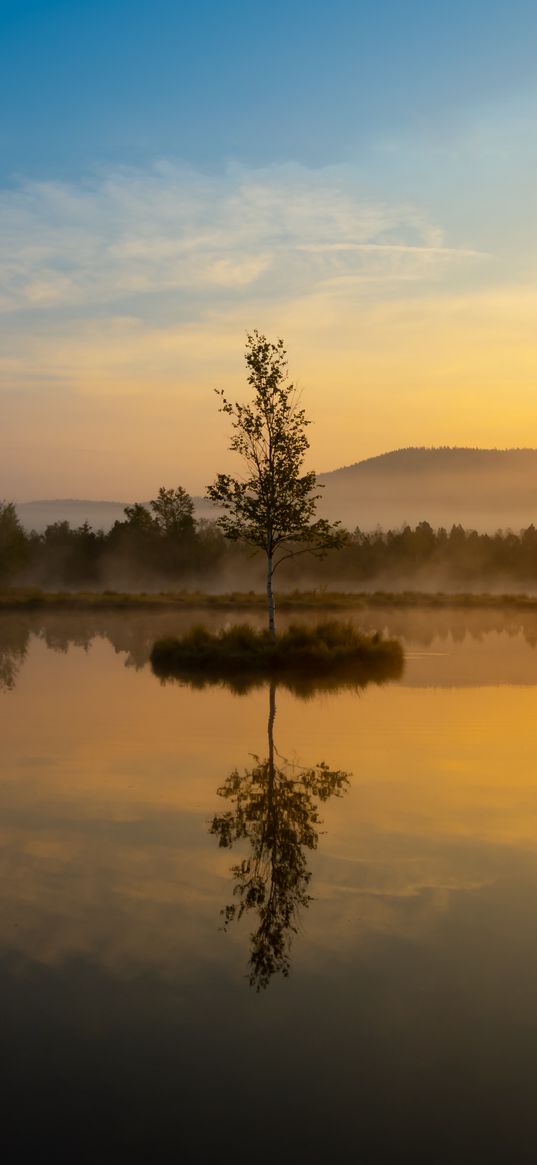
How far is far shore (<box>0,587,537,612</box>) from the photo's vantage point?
2655 inches

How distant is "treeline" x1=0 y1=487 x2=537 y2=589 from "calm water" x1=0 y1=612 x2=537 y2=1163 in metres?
78.3

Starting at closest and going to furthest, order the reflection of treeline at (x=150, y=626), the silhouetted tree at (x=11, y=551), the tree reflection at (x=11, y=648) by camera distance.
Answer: the tree reflection at (x=11, y=648) → the reflection of treeline at (x=150, y=626) → the silhouetted tree at (x=11, y=551)

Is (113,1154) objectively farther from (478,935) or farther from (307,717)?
(307,717)

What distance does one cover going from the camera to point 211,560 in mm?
105438

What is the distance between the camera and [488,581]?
11469 centimetres

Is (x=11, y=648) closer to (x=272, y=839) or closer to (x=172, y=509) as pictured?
(x=272, y=839)

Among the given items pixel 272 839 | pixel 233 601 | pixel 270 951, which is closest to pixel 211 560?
pixel 233 601

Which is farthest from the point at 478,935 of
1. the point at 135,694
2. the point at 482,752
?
the point at 135,694

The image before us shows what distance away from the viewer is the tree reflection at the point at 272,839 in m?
8.25

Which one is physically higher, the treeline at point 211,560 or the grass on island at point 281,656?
the treeline at point 211,560

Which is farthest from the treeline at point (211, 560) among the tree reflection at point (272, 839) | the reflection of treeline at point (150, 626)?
the tree reflection at point (272, 839)

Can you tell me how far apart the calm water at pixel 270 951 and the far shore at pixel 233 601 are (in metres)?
49.4

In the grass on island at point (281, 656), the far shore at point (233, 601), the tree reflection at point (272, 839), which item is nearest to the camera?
the tree reflection at point (272, 839)

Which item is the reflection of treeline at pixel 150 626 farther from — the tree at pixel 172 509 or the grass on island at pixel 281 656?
the tree at pixel 172 509
